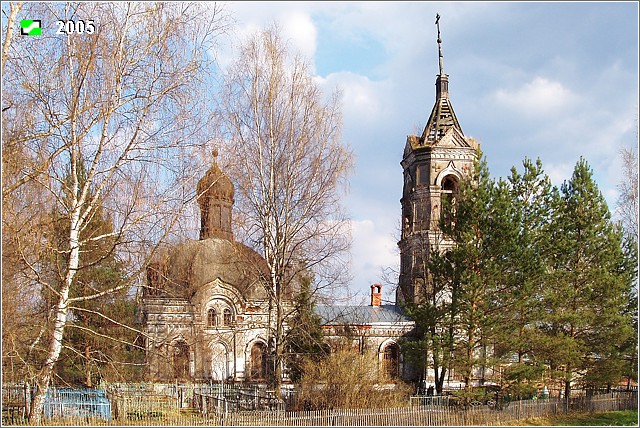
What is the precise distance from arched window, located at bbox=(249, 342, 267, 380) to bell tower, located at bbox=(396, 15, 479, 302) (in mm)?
6806

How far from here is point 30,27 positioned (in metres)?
11.6

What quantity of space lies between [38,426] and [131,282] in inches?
118

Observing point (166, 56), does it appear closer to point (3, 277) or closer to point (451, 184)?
point (3, 277)

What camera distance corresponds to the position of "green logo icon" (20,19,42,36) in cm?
1153

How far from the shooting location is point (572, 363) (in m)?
22.4

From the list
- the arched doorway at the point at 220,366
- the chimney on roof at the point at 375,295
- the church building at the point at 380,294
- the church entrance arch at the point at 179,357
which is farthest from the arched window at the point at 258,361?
the church entrance arch at the point at 179,357

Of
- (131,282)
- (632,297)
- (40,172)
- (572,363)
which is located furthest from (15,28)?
(632,297)

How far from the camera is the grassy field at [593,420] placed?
67.6ft

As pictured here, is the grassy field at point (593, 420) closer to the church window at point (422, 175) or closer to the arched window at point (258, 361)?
the church window at point (422, 175)

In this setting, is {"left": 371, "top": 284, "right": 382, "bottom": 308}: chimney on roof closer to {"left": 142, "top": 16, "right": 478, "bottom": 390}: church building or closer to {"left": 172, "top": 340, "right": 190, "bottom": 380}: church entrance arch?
{"left": 142, "top": 16, "right": 478, "bottom": 390}: church building

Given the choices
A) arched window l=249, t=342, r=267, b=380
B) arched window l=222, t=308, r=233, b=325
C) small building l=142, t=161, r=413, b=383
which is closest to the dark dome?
small building l=142, t=161, r=413, b=383

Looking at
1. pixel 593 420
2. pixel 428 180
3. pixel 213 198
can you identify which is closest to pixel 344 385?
pixel 213 198

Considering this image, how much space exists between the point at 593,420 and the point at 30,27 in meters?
19.0

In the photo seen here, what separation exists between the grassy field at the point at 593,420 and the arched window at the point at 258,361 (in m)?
13.2
